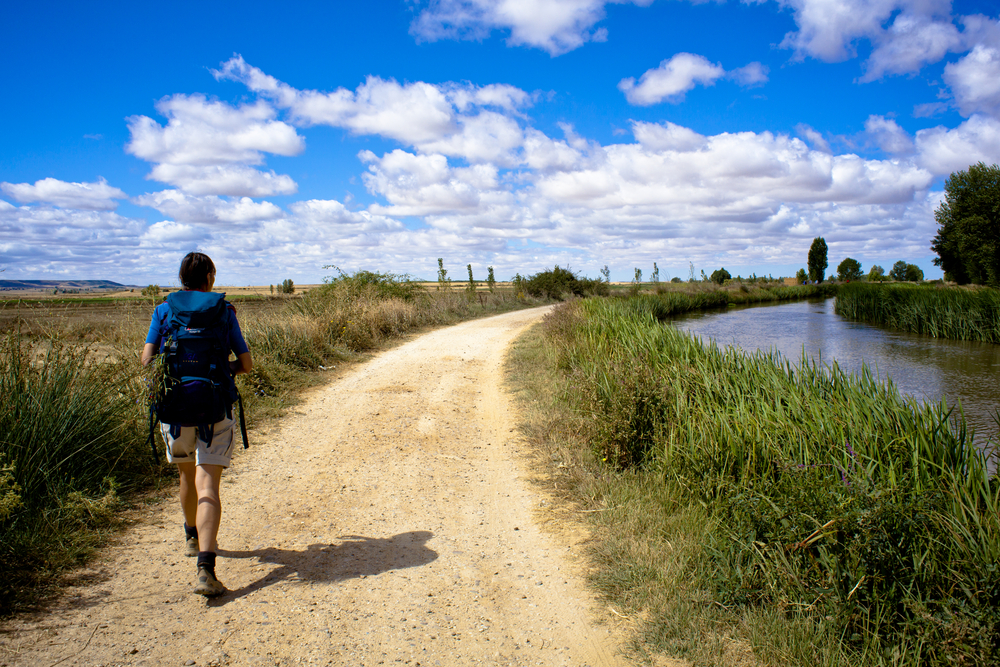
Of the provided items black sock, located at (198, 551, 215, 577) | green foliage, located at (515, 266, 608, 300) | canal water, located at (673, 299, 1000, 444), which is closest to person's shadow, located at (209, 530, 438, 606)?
black sock, located at (198, 551, 215, 577)

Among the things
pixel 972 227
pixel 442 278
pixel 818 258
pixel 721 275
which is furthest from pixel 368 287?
pixel 818 258

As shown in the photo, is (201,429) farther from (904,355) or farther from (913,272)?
(913,272)

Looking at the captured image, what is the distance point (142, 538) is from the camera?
379 cm

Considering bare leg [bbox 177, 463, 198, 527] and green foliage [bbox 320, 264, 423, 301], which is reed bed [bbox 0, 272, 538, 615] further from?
green foliage [bbox 320, 264, 423, 301]

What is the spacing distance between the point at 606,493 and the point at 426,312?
50.6 feet

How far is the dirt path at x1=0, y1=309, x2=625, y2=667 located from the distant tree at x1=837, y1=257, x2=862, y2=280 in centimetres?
10121

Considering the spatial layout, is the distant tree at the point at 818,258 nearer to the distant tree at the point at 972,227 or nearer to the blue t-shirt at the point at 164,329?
the distant tree at the point at 972,227

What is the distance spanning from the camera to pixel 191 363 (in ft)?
10.3

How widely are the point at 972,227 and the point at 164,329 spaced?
4706cm

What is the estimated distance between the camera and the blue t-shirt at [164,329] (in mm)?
3223

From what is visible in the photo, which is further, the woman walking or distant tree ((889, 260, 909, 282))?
distant tree ((889, 260, 909, 282))

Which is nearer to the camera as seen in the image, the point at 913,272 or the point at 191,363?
the point at 191,363

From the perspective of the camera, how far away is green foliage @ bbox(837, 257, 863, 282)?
87.9 metres

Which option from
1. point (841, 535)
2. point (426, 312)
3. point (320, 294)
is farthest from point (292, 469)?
point (426, 312)
